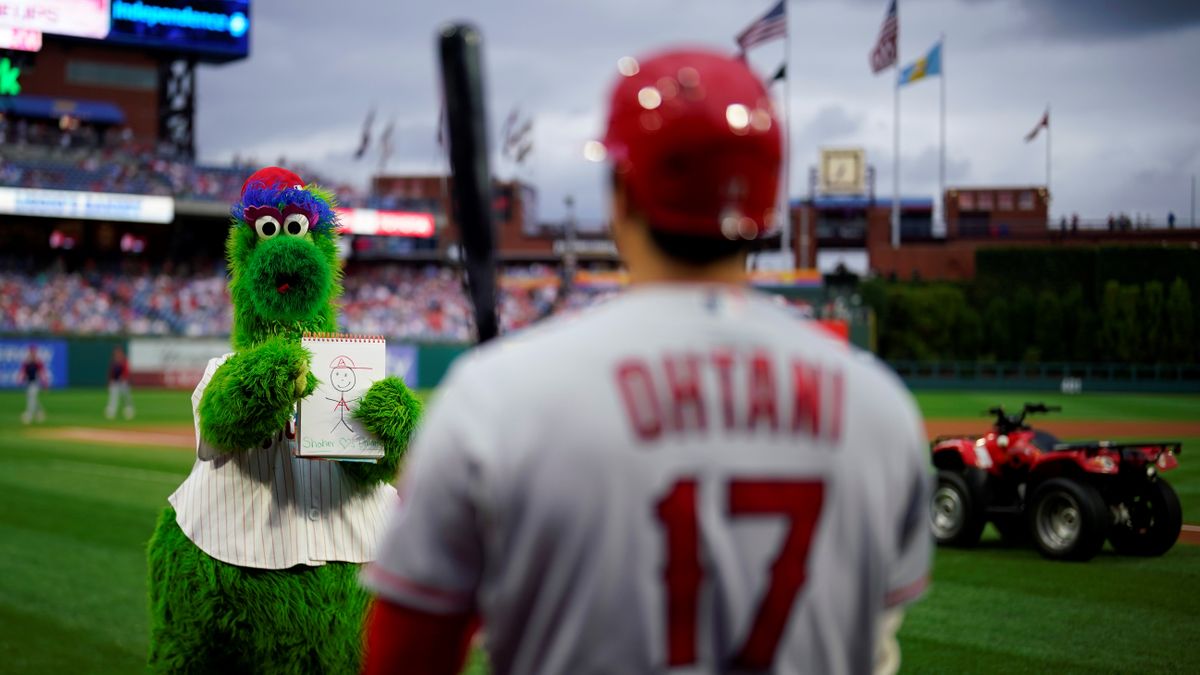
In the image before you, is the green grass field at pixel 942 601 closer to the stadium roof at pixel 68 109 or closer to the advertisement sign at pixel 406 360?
the advertisement sign at pixel 406 360

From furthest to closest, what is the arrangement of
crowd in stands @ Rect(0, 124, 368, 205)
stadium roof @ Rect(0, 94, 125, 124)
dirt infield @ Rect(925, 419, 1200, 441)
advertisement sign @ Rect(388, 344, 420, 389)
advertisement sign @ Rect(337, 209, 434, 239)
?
advertisement sign @ Rect(337, 209, 434, 239) < stadium roof @ Rect(0, 94, 125, 124) < crowd in stands @ Rect(0, 124, 368, 205) < advertisement sign @ Rect(388, 344, 420, 389) < dirt infield @ Rect(925, 419, 1200, 441)

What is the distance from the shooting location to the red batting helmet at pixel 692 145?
5.30ft

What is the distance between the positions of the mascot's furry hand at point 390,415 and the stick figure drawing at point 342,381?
0.04 m

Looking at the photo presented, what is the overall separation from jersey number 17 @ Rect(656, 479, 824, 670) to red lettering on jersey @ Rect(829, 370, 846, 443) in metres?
0.07

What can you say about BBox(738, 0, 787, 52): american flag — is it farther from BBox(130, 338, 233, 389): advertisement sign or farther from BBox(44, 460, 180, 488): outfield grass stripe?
BBox(44, 460, 180, 488): outfield grass stripe

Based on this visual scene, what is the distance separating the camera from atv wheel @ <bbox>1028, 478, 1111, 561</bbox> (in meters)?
9.13

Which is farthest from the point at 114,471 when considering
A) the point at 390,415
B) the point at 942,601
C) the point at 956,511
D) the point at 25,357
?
the point at 25,357

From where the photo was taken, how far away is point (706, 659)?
1.56 m

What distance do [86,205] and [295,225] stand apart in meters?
39.7

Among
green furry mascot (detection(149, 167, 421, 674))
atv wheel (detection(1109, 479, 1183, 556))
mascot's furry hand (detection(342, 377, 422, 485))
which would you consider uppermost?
mascot's furry hand (detection(342, 377, 422, 485))

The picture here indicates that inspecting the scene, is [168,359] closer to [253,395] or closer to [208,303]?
[208,303]

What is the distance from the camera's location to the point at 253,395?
365 cm

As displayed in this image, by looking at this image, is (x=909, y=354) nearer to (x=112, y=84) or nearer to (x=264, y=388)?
(x=112, y=84)

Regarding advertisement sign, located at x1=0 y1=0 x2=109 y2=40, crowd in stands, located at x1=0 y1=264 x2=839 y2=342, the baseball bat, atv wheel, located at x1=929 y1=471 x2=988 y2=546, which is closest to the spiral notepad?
the baseball bat
